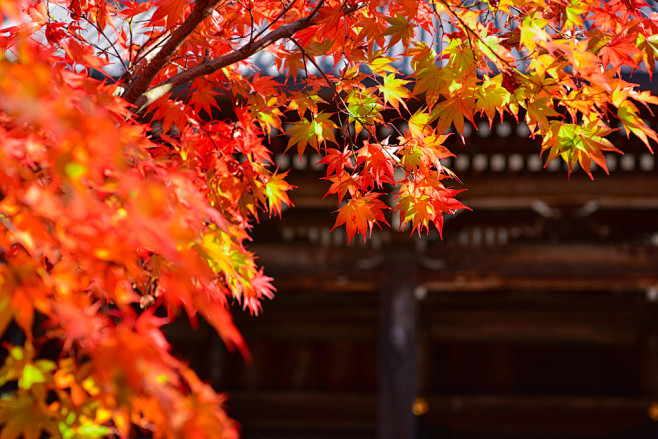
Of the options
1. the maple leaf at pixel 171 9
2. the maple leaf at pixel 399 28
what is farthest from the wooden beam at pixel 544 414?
the maple leaf at pixel 171 9

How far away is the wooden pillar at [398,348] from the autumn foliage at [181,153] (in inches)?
98.0

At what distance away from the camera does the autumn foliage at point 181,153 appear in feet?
2.57

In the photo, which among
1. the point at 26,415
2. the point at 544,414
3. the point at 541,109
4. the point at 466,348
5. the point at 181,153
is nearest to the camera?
the point at 26,415

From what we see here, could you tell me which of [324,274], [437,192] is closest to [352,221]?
[437,192]

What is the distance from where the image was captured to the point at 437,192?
171 centimetres

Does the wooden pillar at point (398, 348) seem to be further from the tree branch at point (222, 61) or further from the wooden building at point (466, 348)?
the tree branch at point (222, 61)

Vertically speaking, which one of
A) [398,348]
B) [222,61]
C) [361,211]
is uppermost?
[222,61]

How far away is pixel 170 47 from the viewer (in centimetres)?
→ 151

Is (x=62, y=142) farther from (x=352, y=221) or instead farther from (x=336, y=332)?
(x=336, y=332)

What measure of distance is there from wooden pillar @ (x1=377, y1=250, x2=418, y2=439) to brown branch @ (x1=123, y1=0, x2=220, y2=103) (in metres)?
2.94

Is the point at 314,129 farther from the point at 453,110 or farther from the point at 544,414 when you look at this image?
the point at 544,414

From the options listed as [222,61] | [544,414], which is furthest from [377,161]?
[544,414]

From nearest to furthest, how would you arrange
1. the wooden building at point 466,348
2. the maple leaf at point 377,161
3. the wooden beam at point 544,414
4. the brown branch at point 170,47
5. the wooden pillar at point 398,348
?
1. the brown branch at point 170,47
2. the maple leaf at point 377,161
3. the wooden pillar at point 398,348
4. the wooden building at point 466,348
5. the wooden beam at point 544,414

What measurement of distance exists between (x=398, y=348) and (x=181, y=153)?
2916mm
